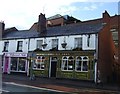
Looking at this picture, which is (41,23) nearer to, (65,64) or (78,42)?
(78,42)

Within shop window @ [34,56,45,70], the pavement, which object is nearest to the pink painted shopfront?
shop window @ [34,56,45,70]

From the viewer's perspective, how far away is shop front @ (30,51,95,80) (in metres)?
27.0

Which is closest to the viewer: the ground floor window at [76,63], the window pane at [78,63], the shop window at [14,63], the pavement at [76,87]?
the pavement at [76,87]

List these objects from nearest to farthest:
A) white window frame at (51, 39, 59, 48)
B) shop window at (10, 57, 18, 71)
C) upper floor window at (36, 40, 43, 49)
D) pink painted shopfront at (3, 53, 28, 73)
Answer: white window frame at (51, 39, 59, 48)
upper floor window at (36, 40, 43, 49)
pink painted shopfront at (3, 53, 28, 73)
shop window at (10, 57, 18, 71)

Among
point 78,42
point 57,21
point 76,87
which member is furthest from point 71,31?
point 57,21

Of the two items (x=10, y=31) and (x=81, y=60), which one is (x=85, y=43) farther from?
(x=10, y=31)

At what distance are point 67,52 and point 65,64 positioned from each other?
4.86 ft

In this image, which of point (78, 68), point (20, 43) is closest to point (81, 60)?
point (78, 68)

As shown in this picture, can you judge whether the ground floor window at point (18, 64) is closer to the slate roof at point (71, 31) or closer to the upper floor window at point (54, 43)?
the slate roof at point (71, 31)

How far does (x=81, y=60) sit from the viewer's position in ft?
90.8

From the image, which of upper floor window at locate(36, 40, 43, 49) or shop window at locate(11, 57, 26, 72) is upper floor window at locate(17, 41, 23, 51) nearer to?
shop window at locate(11, 57, 26, 72)

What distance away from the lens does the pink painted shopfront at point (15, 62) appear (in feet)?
109

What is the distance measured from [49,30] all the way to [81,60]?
8.79m

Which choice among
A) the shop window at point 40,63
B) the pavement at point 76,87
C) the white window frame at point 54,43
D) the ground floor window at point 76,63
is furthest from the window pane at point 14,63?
the pavement at point 76,87
